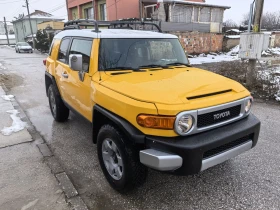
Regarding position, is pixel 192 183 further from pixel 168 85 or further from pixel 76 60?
pixel 76 60

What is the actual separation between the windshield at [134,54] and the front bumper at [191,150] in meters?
1.39

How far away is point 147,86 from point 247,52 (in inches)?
223

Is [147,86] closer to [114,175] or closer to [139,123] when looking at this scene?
[139,123]

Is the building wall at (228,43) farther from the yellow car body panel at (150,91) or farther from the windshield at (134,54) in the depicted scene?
the yellow car body panel at (150,91)

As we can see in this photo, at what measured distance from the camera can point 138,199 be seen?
9.38 ft

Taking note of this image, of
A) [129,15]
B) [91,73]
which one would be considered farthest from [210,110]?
[129,15]

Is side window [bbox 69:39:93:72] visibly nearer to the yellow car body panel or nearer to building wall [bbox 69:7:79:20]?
the yellow car body panel

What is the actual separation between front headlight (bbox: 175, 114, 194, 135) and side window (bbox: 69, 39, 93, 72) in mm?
1700

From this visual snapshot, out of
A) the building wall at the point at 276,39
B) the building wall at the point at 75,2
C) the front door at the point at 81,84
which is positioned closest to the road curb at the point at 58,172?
the front door at the point at 81,84

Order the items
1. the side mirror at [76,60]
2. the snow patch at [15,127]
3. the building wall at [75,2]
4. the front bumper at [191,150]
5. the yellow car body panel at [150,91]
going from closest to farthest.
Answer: the front bumper at [191,150]
the yellow car body panel at [150,91]
the side mirror at [76,60]
the snow patch at [15,127]
the building wall at [75,2]

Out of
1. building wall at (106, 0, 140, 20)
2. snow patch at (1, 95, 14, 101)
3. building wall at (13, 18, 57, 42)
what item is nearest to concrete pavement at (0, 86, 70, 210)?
snow patch at (1, 95, 14, 101)

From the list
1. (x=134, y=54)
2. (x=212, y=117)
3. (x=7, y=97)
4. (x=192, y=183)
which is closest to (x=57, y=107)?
(x=134, y=54)

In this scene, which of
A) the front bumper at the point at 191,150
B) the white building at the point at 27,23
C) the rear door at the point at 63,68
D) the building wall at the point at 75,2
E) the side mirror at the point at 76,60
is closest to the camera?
the front bumper at the point at 191,150

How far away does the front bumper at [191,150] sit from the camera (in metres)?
2.33
